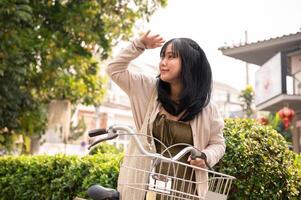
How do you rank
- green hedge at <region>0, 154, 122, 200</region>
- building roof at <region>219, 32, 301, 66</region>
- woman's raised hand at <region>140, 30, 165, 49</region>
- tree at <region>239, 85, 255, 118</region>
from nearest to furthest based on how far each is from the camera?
woman's raised hand at <region>140, 30, 165, 49</region>
green hedge at <region>0, 154, 122, 200</region>
building roof at <region>219, 32, 301, 66</region>
tree at <region>239, 85, 255, 118</region>

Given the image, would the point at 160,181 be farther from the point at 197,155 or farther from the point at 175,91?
the point at 175,91

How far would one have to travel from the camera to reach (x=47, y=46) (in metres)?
10.1

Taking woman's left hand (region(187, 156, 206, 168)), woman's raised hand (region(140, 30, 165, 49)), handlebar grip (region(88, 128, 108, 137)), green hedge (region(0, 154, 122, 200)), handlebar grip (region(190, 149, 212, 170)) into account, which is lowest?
green hedge (region(0, 154, 122, 200))

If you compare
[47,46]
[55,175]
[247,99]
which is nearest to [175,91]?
[55,175]

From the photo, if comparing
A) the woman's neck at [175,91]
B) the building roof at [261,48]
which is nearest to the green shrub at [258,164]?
the woman's neck at [175,91]

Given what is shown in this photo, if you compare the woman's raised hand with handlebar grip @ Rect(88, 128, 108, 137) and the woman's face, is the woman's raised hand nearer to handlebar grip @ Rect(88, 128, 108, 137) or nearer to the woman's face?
the woman's face

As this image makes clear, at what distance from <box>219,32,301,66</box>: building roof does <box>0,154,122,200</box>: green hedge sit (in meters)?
12.1

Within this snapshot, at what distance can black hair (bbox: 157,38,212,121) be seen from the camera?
2.50m

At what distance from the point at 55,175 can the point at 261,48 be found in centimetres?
1353

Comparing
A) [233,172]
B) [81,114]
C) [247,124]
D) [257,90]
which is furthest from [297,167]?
[81,114]

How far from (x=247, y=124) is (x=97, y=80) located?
440 inches

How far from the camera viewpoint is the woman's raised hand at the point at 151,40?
8.06 ft

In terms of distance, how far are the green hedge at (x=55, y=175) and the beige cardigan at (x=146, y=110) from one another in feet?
5.41

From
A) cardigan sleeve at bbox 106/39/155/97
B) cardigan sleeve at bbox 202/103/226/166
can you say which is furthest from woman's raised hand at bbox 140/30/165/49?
cardigan sleeve at bbox 202/103/226/166
